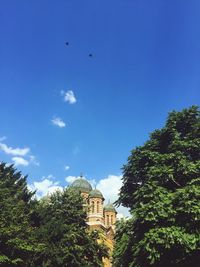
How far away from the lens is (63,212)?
30.7 metres

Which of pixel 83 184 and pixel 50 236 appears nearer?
pixel 50 236

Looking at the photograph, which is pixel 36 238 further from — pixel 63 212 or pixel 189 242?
pixel 189 242

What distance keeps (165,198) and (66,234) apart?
10252mm

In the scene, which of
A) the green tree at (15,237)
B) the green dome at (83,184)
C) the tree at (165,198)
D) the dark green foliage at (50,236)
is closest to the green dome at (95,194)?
the green dome at (83,184)

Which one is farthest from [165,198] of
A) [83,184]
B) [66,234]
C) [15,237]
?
[83,184]

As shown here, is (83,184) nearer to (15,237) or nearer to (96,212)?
(96,212)

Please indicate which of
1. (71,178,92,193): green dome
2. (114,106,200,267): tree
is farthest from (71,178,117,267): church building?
(114,106,200,267): tree

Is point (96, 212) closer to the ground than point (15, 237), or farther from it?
farther from it

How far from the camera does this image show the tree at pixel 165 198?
20.1m

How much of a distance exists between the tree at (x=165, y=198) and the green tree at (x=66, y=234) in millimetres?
3755

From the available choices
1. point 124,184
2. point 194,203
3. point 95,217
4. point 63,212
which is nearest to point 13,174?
point 63,212

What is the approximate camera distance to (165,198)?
21297 mm

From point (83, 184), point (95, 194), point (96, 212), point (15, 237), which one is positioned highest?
point (83, 184)

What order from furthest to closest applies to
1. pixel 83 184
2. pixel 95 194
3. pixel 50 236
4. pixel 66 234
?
pixel 83 184
pixel 95 194
pixel 50 236
pixel 66 234
